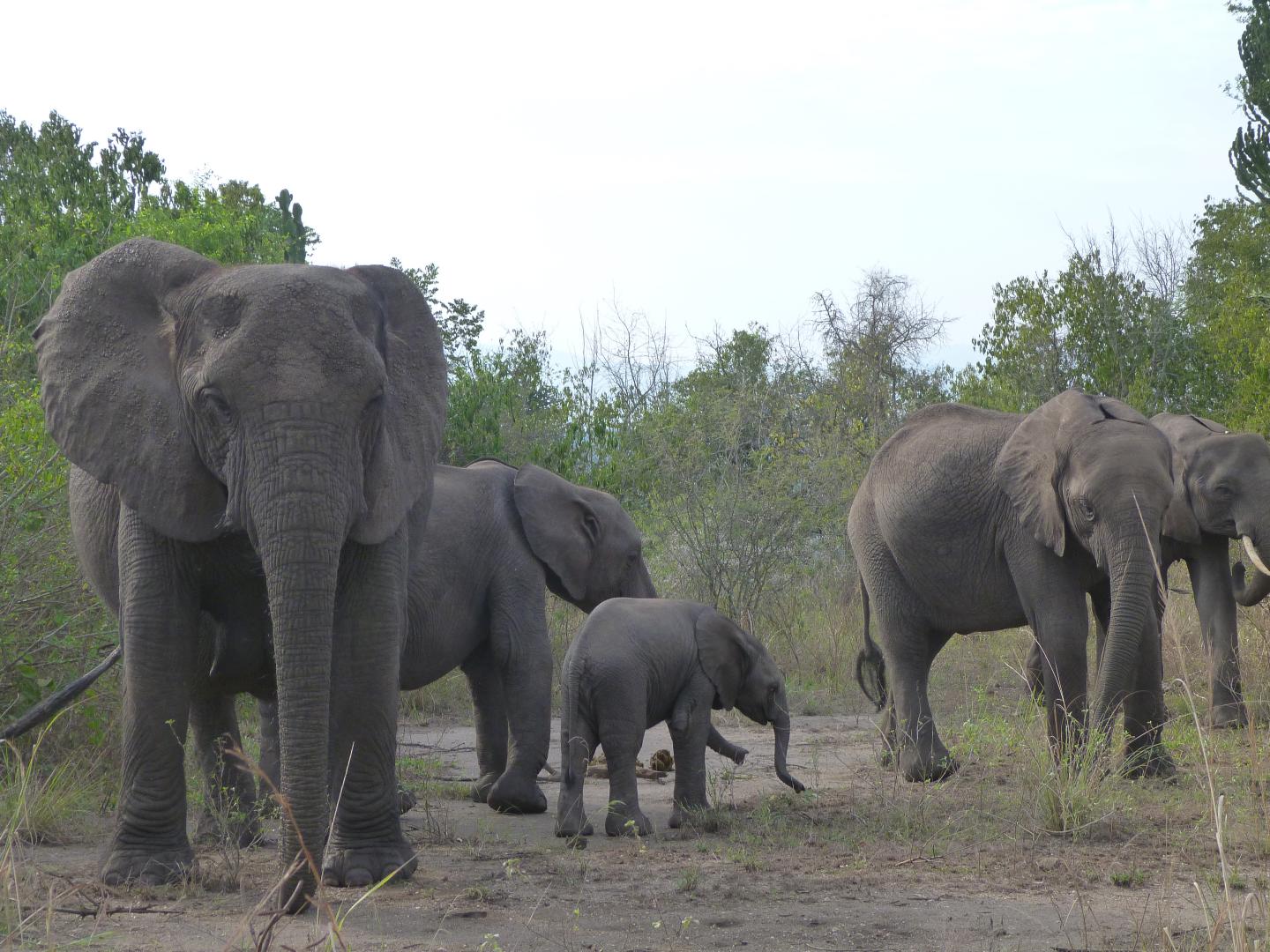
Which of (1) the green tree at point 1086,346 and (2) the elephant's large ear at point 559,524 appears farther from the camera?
(1) the green tree at point 1086,346

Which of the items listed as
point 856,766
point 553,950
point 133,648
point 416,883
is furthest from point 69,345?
point 856,766

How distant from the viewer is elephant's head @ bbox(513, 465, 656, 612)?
8375mm

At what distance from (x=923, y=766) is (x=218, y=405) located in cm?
513

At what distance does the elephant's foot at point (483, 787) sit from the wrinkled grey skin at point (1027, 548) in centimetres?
235

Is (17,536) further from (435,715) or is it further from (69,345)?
(435,715)

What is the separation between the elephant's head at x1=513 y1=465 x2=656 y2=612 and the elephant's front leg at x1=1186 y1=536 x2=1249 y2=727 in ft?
14.2

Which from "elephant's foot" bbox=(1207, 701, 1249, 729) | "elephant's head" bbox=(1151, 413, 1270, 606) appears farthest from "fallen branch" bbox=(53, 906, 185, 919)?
"elephant's head" bbox=(1151, 413, 1270, 606)

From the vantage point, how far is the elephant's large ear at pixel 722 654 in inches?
302

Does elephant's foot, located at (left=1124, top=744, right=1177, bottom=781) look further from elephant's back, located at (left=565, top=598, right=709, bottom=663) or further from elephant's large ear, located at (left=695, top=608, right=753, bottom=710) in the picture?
elephant's back, located at (left=565, top=598, right=709, bottom=663)

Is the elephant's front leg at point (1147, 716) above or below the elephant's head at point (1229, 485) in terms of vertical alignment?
below

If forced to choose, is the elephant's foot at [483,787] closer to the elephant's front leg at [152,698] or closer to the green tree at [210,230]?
the elephant's front leg at [152,698]

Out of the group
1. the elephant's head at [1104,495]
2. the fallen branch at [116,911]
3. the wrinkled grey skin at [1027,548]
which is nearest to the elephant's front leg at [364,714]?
the fallen branch at [116,911]

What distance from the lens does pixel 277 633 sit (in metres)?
4.73

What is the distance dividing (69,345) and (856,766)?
562cm
